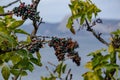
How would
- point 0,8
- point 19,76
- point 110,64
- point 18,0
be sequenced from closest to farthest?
point 18,0
point 0,8
point 19,76
point 110,64

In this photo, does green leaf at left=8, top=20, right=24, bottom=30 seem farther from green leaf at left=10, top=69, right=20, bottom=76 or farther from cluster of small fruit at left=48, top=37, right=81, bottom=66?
green leaf at left=10, top=69, right=20, bottom=76

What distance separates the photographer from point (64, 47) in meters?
2.85

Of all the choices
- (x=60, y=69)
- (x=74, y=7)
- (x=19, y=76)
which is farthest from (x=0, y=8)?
(x=74, y=7)

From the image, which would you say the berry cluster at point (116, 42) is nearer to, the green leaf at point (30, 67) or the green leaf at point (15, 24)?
the green leaf at point (30, 67)

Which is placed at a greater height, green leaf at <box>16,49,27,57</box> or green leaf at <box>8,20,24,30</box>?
green leaf at <box>8,20,24,30</box>

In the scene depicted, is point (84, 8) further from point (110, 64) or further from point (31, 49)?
point (31, 49)

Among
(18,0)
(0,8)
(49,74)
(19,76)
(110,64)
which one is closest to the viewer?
(18,0)

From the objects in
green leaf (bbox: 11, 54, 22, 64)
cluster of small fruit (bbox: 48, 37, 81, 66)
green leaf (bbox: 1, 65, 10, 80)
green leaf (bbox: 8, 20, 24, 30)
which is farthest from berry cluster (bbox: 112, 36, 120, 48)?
green leaf (bbox: 8, 20, 24, 30)

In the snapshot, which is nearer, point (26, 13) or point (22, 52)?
point (26, 13)

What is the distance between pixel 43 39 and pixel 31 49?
0.35 feet

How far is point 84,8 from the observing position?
4.41m

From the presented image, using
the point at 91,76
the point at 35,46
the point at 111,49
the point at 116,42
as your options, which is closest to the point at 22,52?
the point at 35,46

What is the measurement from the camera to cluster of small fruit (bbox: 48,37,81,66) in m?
2.79

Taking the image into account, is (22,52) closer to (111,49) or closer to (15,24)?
(15,24)
